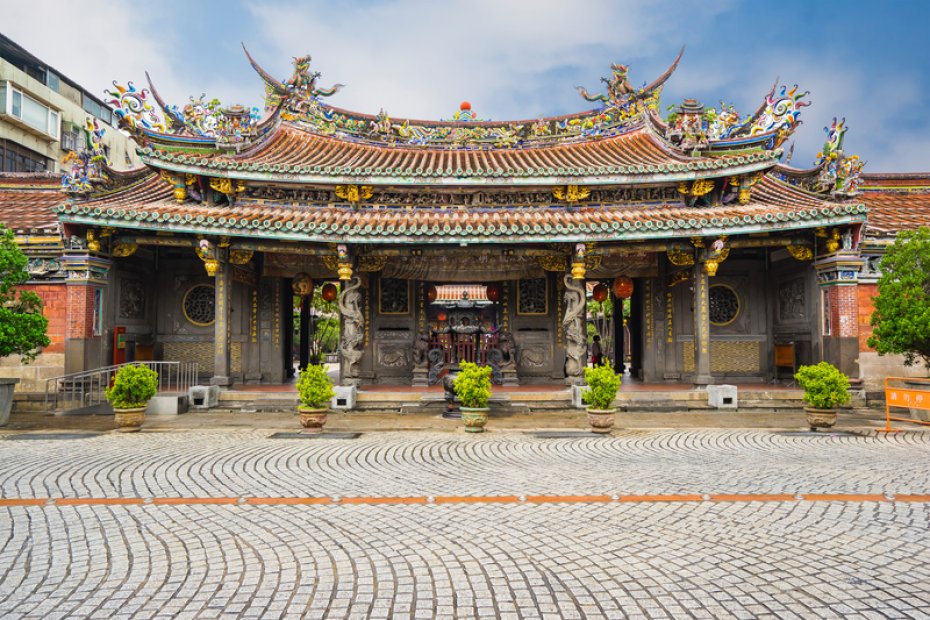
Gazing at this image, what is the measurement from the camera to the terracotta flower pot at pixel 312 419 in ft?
32.4

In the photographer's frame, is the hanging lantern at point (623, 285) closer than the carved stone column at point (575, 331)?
No

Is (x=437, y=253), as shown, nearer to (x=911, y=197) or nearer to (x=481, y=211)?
(x=481, y=211)

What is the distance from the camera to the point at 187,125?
14.6 m

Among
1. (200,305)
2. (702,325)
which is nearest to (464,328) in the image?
(702,325)

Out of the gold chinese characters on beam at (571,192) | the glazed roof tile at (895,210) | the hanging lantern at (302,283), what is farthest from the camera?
the hanging lantern at (302,283)

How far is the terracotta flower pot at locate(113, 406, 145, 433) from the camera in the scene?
32.2 feet

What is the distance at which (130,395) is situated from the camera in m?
9.88

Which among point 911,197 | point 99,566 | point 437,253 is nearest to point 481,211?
point 437,253

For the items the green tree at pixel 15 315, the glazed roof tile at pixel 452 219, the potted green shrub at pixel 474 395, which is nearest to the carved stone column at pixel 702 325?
the glazed roof tile at pixel 452 219

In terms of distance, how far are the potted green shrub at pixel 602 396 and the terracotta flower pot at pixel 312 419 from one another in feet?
16.2

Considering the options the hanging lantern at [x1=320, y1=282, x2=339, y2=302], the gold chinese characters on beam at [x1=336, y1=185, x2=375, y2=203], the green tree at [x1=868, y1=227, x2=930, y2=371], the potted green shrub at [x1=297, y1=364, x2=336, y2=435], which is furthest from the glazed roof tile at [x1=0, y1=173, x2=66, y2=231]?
the green tree at [x1=868, y1=227, x2=930, y2=371]

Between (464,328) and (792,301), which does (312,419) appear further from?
(792,301)

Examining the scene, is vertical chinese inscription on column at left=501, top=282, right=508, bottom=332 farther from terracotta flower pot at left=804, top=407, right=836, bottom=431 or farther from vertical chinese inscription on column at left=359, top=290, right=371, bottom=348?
terracotta flower pot at left=804, top=407, right=836, bottom=431

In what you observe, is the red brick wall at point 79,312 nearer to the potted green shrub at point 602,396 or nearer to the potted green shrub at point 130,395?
the potted green shrub at point 130,395
